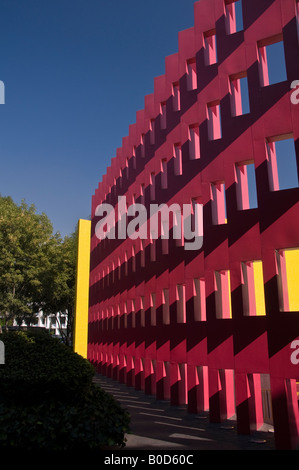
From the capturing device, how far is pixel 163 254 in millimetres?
21500

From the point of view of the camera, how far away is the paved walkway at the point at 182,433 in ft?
37.8

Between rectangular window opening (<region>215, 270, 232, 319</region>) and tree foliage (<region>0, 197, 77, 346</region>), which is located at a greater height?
tree foliage (<region>0, 197, 77, 346</region>)

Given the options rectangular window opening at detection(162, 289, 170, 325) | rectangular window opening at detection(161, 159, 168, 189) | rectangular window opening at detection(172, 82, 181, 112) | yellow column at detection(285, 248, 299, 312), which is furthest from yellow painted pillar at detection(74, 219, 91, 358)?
yellow column at detection(285, 248, 299, 312)

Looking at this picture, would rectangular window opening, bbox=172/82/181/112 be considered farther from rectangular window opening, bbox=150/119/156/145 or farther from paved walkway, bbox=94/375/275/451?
paved walkway, bbox=94/375/275/451

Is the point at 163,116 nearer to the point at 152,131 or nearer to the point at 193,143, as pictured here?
the point at 152,131

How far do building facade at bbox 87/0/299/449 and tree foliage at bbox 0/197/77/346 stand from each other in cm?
1930

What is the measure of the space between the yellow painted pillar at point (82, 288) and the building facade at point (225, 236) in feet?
56.7

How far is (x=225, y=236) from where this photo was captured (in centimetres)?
1521

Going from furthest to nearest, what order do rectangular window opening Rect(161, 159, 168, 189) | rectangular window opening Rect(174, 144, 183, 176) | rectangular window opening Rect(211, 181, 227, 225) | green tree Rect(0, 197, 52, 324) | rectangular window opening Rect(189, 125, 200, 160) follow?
green tree Rect(0, 197, 52, 324) → rectangular window opening Rect(161, 159, 168, 189) → rectangular window opening Rect(174, 144, 183, 176) → rectangular window opening Rect(189, 125, 200, 160) → rectangular window opening Rect(211, 181, 227, 225)

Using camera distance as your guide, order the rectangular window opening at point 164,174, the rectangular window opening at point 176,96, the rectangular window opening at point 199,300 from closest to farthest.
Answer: the rectangular window opening at point 199,300
the rectangular window opening at point 176,96
the rectangular window opening at point 164,174

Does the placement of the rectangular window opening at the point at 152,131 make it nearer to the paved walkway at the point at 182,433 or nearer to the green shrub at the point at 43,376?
the paved walkway at the point at 182,433

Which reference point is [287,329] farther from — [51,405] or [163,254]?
[163,254]

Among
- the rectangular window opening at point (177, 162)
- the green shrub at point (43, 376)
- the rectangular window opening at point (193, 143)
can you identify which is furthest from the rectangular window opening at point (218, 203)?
the green shrub at point (43, 376)

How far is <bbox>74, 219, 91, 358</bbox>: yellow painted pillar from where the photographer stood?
135ft
